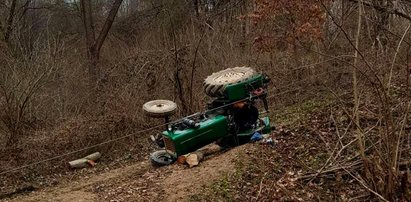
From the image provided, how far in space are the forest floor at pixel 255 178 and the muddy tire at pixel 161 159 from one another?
19cm

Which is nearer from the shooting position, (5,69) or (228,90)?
(228,90)

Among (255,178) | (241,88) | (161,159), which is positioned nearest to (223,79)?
(241,88)

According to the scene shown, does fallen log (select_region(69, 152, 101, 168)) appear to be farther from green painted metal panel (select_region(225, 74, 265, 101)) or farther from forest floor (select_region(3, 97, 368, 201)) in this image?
green painted metal panel (select_region(225, 74, 265, 101))

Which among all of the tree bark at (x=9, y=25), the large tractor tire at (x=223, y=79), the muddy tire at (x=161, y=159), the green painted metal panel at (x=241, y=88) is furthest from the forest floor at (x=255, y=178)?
the tree bark at (x=9, y=25)

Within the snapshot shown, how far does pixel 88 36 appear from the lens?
17.8m

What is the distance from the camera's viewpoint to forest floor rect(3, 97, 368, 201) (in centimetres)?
537

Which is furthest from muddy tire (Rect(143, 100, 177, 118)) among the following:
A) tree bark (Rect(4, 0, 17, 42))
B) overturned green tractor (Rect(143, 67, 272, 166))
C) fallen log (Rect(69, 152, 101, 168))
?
tree bark (Rect(4, 0, 17, 42))

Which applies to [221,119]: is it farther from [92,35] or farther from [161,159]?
[92,35]

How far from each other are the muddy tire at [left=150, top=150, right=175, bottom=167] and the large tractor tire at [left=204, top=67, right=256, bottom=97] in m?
0.96

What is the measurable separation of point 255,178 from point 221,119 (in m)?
1.29

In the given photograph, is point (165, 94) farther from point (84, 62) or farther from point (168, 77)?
point (84, 62)

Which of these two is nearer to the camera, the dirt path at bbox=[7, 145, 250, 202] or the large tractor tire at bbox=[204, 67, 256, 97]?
the dirt path at bbox=[7, 145, 250, 202]

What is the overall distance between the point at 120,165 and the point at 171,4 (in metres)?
12.1

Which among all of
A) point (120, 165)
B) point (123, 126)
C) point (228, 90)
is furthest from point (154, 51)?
point (228, 90)
